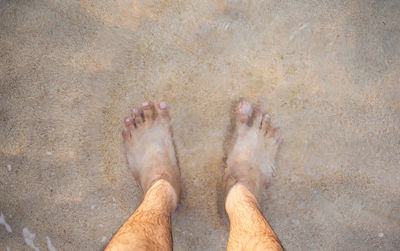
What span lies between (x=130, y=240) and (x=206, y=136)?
84 centimetres

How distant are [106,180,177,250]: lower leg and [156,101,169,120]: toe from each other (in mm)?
423

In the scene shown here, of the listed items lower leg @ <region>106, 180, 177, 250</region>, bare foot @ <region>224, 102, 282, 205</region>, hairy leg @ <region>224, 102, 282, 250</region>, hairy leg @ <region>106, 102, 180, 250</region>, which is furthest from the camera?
bare foot @ <region>224, 102, 282, 205</region>

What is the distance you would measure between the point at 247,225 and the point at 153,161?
76cm

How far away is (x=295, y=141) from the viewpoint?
1812mm

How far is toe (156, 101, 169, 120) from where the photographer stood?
1.81m

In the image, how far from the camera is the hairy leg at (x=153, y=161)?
1486mm

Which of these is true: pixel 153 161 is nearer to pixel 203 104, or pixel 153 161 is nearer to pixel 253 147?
pixel 203 104

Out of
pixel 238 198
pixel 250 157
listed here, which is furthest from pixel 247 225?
pixel 250 157

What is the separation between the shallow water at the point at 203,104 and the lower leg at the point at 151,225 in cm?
27

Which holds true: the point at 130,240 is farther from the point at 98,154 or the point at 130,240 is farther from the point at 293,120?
the point at 293,120

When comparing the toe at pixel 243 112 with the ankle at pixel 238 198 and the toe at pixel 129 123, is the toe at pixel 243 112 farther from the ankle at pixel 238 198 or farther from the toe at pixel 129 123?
the toe at pixel 129 123

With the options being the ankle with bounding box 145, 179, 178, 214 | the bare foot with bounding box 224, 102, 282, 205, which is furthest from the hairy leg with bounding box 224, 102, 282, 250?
the ankle with bounding box 145, 179, 178, 214

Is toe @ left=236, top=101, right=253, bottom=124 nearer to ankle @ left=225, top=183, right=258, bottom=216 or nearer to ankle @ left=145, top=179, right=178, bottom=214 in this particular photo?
ankle @ left=225, top=183, right=258, bottom=216

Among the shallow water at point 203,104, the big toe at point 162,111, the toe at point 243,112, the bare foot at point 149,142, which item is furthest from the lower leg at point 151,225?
the toe at point 243,112
